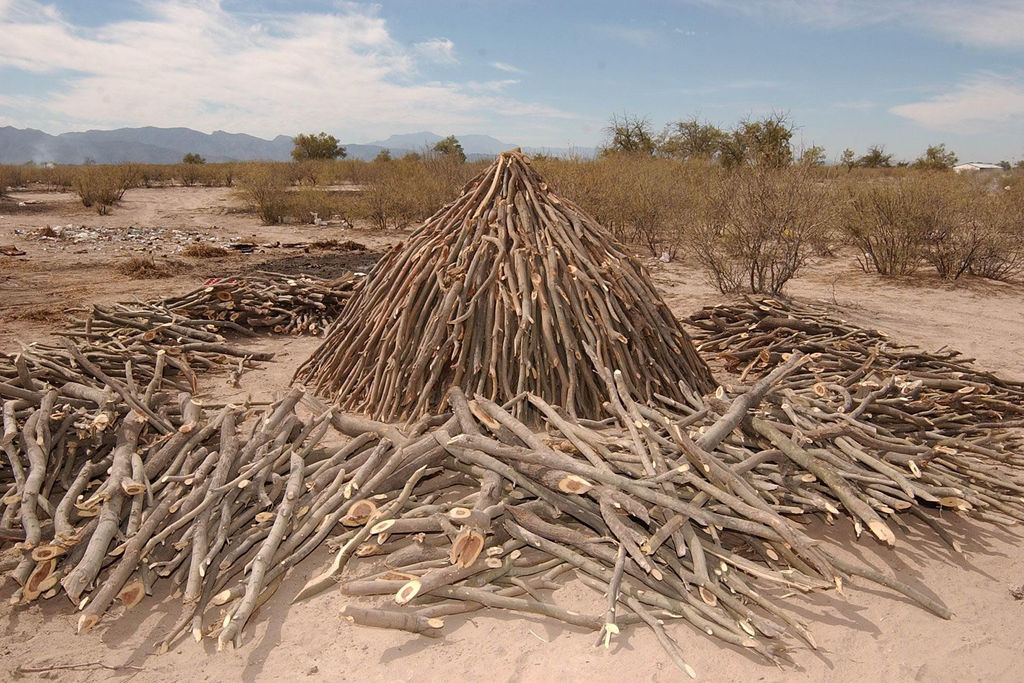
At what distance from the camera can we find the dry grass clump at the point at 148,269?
1016cm

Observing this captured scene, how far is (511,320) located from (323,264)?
285 inches

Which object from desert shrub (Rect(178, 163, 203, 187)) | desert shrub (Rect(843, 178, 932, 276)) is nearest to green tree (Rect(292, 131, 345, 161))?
desert shrub (Rect(178, 163, 203, 187))

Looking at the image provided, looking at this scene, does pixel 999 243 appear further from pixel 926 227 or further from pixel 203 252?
pixel 203 252

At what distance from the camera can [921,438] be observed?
13.1 ft

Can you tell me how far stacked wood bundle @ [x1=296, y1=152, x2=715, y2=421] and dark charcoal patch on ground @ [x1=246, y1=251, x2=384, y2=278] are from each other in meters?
5.00

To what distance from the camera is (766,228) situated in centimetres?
938

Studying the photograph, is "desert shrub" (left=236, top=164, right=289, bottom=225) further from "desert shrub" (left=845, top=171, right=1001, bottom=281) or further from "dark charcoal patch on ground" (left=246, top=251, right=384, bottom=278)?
"desert shrub" (left=845, top=171, right=1001, bottom=281)

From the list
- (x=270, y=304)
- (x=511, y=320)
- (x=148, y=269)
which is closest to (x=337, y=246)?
(x=148, y=269)

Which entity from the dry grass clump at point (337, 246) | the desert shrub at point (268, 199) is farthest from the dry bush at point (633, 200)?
the desert shrub at point (268, 199)

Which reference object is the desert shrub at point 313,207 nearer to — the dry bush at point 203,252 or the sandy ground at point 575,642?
the dry bush at point 203,252

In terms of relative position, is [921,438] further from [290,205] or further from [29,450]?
[290,205]

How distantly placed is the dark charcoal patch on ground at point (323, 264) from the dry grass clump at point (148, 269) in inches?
46.5

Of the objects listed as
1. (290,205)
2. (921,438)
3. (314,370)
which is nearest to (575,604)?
(921,438)

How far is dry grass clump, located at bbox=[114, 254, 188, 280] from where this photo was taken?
1016cm
